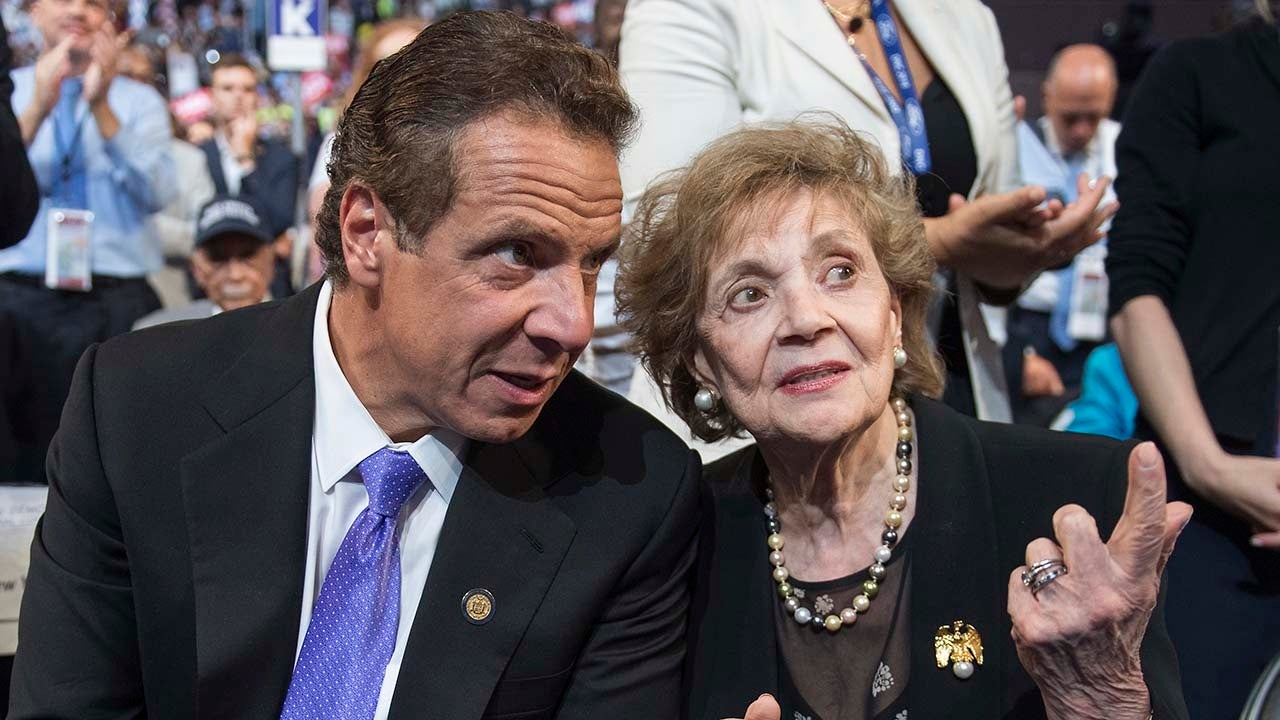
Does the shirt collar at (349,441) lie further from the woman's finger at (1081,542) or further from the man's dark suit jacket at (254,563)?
the woman's finger at (1081,542)

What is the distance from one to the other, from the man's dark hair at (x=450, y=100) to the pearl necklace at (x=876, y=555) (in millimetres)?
741

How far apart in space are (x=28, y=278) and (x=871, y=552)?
4130 millimetres

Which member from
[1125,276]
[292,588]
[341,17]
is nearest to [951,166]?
[1125,276]

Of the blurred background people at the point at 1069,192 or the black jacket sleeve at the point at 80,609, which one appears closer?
the black jacket sleeve at the point at 80,609

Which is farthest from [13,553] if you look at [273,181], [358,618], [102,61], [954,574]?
[273,181]

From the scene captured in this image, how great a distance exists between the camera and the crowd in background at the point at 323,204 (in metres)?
2.85

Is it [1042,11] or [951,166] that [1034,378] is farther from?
[951,166]

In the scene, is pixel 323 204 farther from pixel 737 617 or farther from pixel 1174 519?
pixel 1174 519

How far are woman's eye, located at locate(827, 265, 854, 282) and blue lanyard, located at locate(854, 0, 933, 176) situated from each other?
0.55 metres

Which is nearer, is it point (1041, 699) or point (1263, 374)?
point (1041, 699)

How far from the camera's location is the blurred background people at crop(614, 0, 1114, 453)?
2750mm

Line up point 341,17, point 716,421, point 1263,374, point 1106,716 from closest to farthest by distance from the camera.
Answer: point 1106,716 < point 716,421 < point 1263,374 < point 341,17

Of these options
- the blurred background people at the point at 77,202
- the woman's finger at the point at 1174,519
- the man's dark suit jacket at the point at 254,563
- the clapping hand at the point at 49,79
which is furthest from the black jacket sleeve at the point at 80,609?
the clapping hand at the point at 49,79

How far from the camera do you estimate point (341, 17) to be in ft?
71.6
